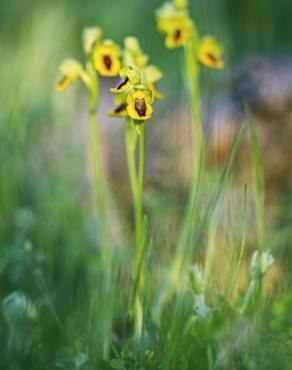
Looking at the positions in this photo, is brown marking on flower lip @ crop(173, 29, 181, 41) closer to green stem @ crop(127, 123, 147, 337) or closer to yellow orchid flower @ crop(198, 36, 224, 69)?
yellow orchid flower @ crop(198, 36, 224, 69)

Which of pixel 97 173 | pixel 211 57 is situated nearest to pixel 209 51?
pixel 211 57

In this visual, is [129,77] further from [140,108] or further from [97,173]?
[97,173]

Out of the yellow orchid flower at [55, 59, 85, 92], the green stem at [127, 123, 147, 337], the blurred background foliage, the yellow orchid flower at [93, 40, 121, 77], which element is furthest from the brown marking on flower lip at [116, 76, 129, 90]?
the blurred background foliage

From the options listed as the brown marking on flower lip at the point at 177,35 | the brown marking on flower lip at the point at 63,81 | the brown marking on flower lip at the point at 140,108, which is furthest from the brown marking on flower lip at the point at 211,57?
the brown marking on flower lip at the point at 140,108

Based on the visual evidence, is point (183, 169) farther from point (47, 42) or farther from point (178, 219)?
point (47, 42)

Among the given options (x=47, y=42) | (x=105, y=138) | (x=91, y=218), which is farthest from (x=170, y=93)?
(x=91, y=218)

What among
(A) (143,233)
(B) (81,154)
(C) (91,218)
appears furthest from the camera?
(B) (81,154)
